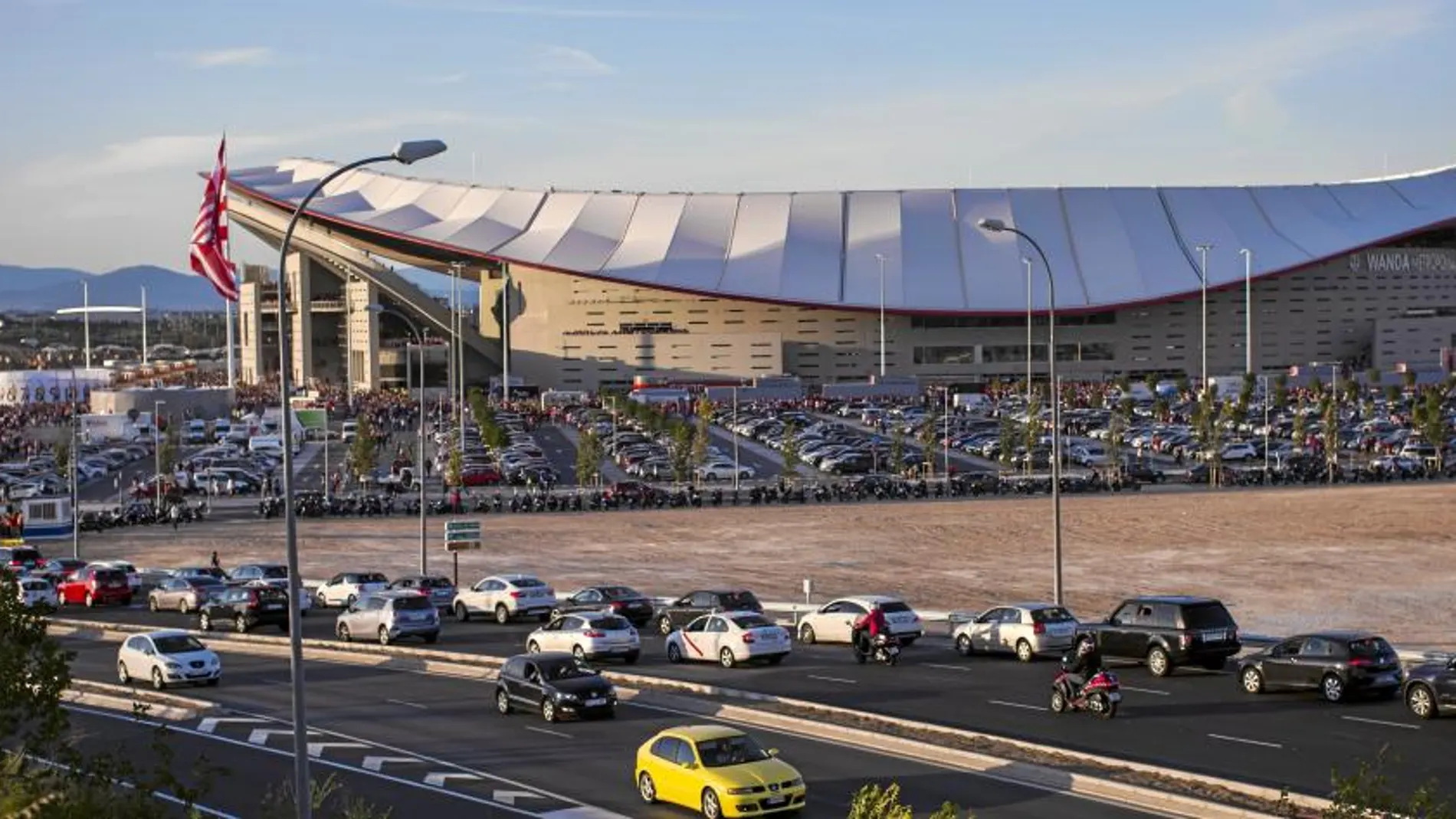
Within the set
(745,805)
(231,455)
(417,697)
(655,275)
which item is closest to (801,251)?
(655,275)

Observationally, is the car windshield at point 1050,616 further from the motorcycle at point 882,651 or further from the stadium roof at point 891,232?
the stadium roof at point 891,232

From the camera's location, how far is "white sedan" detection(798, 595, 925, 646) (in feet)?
91.9

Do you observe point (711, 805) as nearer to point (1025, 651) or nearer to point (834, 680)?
point (834, 680)

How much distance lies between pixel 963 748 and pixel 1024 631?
7.45 m

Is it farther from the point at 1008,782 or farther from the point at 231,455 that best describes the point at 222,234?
the point at 1008,782

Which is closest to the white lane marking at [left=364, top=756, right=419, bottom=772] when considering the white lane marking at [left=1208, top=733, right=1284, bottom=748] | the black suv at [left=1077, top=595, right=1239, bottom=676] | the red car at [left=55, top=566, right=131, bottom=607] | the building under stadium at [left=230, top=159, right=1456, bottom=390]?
the white lane marking at [left=1208, top=733, right=1284, bottom=748]

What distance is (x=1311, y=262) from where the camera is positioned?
116 metres

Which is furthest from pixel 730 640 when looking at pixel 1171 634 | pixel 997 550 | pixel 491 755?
pixel 997 550

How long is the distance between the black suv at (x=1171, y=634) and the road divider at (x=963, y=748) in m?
4.87

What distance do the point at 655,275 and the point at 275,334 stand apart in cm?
3533

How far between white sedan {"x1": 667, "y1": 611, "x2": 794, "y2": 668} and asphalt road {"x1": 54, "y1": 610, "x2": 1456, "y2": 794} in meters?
0.25

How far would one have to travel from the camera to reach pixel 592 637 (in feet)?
87.8

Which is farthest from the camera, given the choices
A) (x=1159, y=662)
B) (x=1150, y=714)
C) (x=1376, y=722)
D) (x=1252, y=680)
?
(x=1159, y=662)

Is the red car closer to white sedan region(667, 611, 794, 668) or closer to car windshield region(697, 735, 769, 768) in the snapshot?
white sedan region(667, 611, 794, 668)
